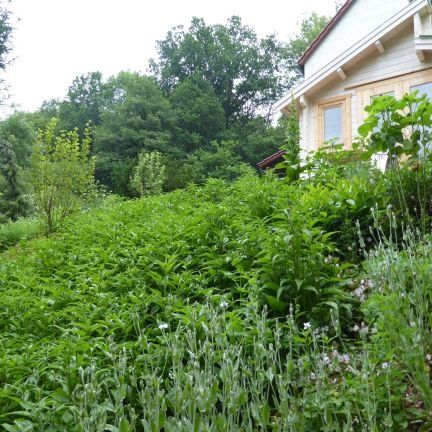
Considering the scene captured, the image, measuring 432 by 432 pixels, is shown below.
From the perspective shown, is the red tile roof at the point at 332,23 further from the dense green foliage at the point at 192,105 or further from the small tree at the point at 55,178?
the dense green foliage at the point at 192,105

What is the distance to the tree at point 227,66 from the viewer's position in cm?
4331

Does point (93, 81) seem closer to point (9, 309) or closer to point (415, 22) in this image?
point (415, 22)

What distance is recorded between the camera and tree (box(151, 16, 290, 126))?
43312mm

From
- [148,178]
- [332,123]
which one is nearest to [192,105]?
[148,178]

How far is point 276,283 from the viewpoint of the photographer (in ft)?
10.7

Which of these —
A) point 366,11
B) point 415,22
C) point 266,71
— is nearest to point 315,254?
point 415,22

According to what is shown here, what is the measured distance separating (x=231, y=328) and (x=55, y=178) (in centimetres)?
865

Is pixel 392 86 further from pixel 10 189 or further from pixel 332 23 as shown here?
pixel 10 189

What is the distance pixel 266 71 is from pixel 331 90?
3358cm

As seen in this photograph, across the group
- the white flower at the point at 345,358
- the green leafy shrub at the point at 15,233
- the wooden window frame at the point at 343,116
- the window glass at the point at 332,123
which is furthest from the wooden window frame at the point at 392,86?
the white flower at the point at 345,358

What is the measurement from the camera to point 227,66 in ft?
142

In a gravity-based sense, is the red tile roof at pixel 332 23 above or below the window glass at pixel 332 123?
above

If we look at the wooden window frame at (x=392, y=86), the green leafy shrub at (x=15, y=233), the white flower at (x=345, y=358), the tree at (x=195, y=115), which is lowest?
the white flower at (x=345, y=358)

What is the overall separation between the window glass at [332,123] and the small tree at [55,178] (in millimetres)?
6424
